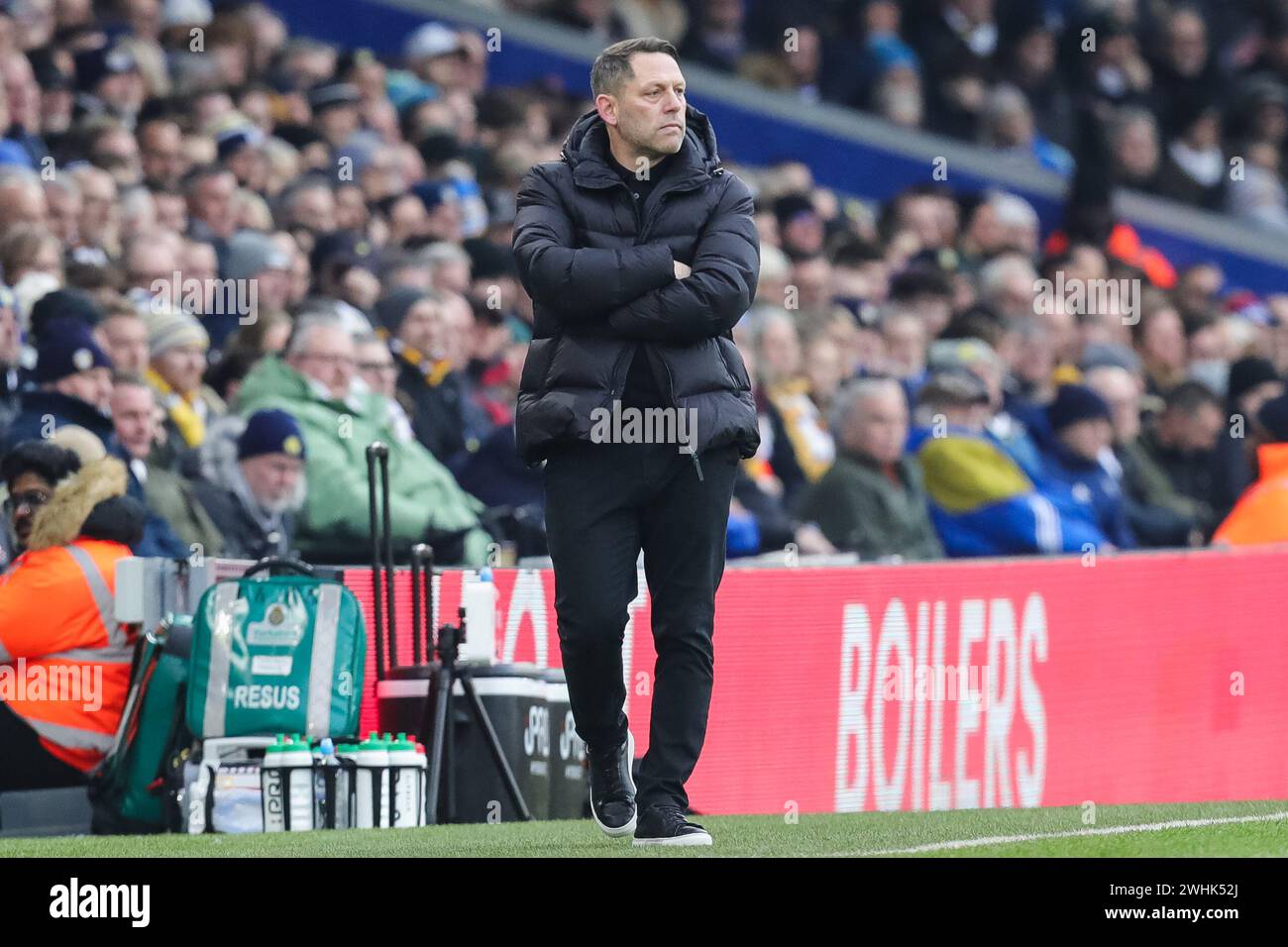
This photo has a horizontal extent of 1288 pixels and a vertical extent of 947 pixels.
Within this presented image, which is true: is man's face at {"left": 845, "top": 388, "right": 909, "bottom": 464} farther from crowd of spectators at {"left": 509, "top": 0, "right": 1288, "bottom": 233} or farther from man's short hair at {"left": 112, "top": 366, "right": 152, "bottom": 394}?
crowd of spectators at {"left": 509, "top": 0, "right": 1288, "bottom": 233}

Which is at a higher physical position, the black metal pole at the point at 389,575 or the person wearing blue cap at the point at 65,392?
the person wearing blue cap at the point at 65,392

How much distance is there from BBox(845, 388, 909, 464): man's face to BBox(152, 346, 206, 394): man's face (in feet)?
10.0

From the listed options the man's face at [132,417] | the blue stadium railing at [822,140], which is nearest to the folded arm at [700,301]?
the man's face at [132,417]

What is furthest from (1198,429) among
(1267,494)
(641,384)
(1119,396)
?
(641,384)

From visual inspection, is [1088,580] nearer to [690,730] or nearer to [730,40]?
[690,730]

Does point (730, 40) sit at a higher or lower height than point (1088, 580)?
higher

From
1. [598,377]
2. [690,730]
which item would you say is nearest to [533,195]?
[598,377]

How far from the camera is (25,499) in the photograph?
970 cm

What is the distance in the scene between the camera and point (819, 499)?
41.8 ft

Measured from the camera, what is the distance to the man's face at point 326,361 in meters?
11.2

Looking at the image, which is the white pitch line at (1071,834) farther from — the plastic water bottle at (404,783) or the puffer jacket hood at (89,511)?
the puffer jacket hood at (89,511)

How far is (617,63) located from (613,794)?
75.2 inches
